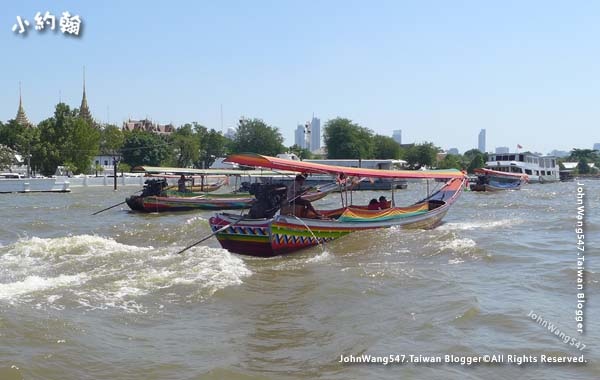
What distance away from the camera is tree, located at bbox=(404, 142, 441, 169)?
89.6 m

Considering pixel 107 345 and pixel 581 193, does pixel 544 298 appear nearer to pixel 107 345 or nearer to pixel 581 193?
pixel 581 193

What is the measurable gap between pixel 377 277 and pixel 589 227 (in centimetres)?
1005

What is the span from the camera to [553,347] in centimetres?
650

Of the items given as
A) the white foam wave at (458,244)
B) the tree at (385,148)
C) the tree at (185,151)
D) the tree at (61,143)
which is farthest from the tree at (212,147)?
the white foam wave at (458,244)

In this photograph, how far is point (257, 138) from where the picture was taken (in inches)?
3708

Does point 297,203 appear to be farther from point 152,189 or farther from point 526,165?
point 526,165

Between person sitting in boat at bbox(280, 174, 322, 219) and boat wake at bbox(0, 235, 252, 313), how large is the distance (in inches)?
68.5

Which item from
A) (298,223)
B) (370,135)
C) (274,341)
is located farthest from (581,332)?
(370,135)

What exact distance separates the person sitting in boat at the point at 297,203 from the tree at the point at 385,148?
78.4 m

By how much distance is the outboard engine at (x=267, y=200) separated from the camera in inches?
529

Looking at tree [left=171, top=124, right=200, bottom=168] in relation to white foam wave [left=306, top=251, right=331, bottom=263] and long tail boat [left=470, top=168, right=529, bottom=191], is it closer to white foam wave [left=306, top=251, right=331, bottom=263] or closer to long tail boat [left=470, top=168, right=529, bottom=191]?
long tail boat [left=470, top=168, right=529, bottom=191]

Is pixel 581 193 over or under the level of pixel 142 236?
over

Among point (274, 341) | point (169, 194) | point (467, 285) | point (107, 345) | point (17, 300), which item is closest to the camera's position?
point (107, 345)

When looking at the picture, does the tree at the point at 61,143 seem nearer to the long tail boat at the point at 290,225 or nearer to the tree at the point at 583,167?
the long tail boat at the point at 290,225
